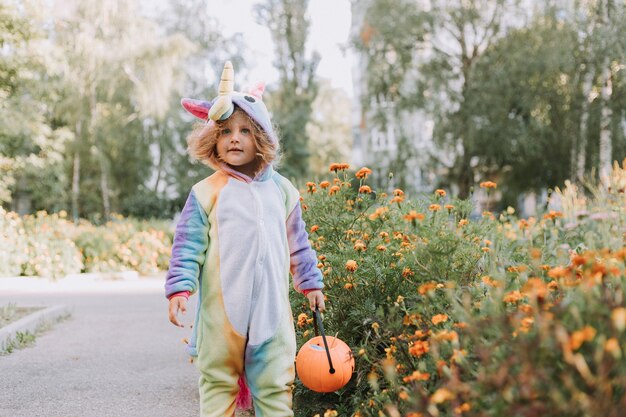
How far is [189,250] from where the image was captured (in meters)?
2.68

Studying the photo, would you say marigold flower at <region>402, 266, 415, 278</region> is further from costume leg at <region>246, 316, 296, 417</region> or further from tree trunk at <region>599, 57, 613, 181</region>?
tree trunk at <region>599, 57, 613, 181</region>

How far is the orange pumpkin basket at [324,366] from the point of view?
111 inches

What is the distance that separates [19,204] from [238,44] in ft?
44.0

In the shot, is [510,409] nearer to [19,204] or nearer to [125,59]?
[125,59]

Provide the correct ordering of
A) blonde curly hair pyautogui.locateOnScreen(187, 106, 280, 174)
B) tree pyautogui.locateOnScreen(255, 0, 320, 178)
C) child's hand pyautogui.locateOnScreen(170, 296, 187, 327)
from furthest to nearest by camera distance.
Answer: tree pyautogui.locateOnScreen(255, 0, 320, 178)
blonde curly hair pyautogui.locateOnScreen(187, 106, 280, 174)
child's hand pyautogui.locateOnScreen(170, 296, 187, 327)

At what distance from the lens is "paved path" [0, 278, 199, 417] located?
3838mm

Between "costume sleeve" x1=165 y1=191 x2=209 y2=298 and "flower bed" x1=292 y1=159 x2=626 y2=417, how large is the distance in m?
0.76

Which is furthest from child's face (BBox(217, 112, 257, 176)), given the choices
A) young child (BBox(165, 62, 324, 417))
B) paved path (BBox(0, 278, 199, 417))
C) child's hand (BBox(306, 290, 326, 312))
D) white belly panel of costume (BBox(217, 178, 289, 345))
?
paved path (BBox(0, 278, 199, 417))

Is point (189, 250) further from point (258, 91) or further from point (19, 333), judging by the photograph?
point (19, 333)

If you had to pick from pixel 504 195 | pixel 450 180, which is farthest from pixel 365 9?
pixel 504 195

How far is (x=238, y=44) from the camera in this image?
1303 inches

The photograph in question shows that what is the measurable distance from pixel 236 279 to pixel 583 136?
2007cm

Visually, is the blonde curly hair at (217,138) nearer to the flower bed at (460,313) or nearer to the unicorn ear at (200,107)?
the unicorn ear at (200,107)

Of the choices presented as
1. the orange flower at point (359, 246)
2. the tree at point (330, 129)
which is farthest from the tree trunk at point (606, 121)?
the tree at point (330, 129)
